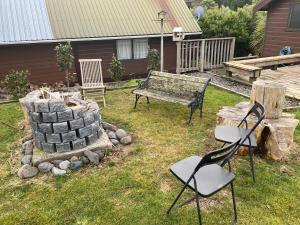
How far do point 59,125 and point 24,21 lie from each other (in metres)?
8.59

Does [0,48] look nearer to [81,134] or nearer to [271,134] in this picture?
[81,134]

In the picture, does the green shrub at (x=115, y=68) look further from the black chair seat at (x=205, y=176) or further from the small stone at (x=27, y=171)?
the black chair seat at (x=205, y=176)

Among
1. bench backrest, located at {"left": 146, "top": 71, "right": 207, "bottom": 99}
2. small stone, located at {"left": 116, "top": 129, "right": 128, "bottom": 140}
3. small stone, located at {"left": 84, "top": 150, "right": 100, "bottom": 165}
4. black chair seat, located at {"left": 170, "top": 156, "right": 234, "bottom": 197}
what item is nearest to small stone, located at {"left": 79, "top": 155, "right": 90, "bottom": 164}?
small stone, located at {"left": 84, "top": 150, "right": 100, "bottom": 165}

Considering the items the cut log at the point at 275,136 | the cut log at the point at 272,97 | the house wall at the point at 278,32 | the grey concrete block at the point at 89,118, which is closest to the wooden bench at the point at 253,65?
the house wall at the point at 278,32

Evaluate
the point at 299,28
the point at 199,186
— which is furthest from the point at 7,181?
the point at 299,28

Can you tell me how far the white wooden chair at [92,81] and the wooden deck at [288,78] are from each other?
538 centimetres

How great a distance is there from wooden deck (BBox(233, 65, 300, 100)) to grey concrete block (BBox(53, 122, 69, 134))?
655 cm

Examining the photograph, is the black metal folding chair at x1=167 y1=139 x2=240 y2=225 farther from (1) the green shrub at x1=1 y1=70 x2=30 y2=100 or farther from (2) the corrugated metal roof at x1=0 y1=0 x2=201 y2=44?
(2) the corrugated metal roof at x1=0 y1=0 x2=201 y2=44

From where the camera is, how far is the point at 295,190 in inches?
159

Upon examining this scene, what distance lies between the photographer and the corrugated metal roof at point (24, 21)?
1088cm

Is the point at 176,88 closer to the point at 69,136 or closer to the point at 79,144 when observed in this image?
the point at 79,144

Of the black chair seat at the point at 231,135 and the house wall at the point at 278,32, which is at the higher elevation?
the house wall at the point at 278,32

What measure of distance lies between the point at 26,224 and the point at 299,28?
42.7 ft

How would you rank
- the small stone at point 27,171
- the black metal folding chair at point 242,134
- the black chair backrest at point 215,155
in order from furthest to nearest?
the small stone at point 27,171 → the black metal folding chair at point 242,134 → the black chair backrest at point 215,155
